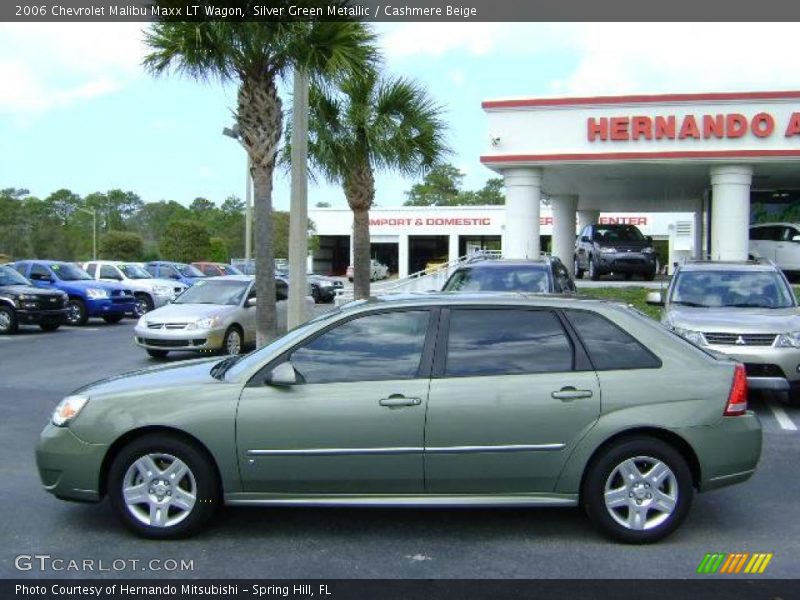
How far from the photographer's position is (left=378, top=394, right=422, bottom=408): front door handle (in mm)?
5043

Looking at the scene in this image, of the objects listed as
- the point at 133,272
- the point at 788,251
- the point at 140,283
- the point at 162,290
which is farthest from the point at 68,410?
the point at 133,272

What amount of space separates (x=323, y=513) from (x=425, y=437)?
1.16 metres

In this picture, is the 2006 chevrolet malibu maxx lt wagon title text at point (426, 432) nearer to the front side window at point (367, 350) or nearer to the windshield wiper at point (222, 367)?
the front side window at point (367, 350)

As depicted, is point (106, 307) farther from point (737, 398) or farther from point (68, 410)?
point (737, 398)

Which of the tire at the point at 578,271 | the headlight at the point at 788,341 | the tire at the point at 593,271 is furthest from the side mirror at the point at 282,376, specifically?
the tire at the point at 578,271

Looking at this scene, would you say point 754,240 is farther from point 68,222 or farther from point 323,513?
point 68,222

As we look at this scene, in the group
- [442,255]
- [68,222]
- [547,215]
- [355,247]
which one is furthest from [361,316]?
[68,222]

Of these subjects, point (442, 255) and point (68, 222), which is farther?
point (68, 222)

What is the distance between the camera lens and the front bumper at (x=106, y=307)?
70.1ft

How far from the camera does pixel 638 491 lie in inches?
201

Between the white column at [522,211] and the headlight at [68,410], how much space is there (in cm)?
1578

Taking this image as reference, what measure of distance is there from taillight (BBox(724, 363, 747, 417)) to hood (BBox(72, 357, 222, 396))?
3.29 meters

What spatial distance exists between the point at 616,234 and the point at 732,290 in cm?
Answer: 1522

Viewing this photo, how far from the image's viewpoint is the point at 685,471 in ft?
16.7
